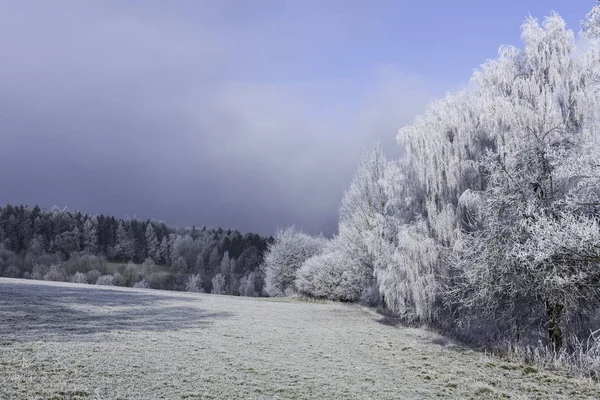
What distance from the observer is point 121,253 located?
106 m

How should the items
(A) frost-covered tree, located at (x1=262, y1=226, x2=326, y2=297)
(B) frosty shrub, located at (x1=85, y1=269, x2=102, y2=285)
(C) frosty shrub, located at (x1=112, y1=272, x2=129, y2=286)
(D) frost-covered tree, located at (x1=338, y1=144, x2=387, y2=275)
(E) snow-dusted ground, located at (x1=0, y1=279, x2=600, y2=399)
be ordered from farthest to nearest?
(C) frosty shrub, located at (x1=112, y1=272, x2=129, y2=286) < (B) frosty shrub, located at (x1=85, y1=269, x2=102, y2=285) < (A) frost-covered tree, located at (x1=262, y1=226, x2=326, y2=297) < (D) frost-covered tree, located at (x1=338, y1=144, x2=387, y2=275) < (E) snow-dusted ground, located at (x1=0, y1=279, x2=600, y2=399)

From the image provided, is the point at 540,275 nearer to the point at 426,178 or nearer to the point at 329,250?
the point at 426,178

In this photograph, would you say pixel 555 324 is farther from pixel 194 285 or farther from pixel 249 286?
pixel 194 285

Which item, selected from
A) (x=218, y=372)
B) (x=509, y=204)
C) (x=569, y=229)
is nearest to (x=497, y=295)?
(x=509, y=204)

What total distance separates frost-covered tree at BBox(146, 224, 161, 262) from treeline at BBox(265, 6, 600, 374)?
316ft

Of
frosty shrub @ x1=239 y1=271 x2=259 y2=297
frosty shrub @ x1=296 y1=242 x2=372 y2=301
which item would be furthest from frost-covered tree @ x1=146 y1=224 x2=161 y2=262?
frosty shrub @ x1=296 y1=242 x2=372 y2=301

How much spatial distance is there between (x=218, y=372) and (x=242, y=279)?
8020cm

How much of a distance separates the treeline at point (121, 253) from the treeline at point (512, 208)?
65784mm

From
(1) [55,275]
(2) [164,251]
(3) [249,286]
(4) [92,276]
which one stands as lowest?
(3) [249,286]

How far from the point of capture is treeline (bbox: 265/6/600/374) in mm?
12984

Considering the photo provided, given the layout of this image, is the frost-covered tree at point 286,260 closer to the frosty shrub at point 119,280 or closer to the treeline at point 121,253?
the treeline at point 121,253

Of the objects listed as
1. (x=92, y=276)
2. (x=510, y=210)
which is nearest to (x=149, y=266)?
(x=92, y=276)

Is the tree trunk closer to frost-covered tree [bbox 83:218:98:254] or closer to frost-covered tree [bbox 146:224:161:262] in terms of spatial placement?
frost-covered tree [bbox 83:218:98:254]

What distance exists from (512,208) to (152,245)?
107 meters
